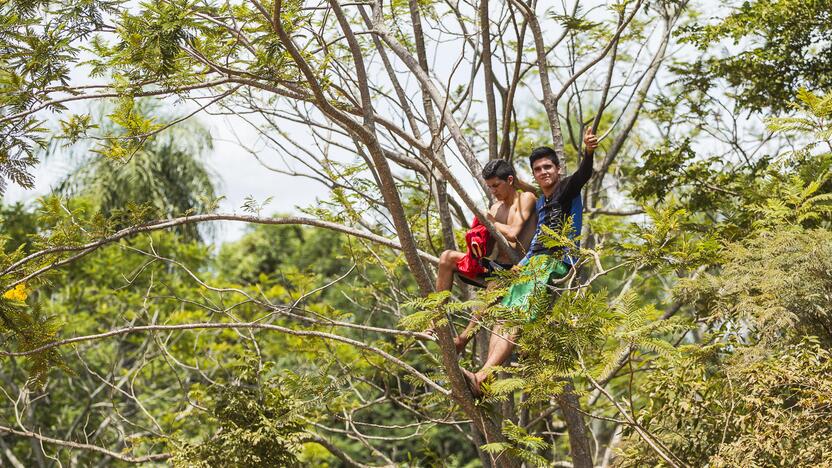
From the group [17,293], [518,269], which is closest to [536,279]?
[518,269]

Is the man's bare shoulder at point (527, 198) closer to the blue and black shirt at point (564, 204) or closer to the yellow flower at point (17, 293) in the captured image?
the blue and black shirt at point (564, 204)

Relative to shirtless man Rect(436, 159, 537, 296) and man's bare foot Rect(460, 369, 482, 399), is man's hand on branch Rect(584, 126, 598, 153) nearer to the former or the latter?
shirtless man Rect(436, 159, 537, 296)

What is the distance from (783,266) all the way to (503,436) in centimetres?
174

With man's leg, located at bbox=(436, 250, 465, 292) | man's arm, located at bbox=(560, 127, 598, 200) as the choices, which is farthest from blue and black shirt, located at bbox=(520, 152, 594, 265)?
man's leg, located at bbox=(436, 250, 465, 292)

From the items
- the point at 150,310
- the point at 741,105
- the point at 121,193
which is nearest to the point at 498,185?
the point at 741,105

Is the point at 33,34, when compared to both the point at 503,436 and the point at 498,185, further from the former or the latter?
the point at 503,436

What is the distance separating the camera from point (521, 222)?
15.6ft

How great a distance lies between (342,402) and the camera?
686 centimetres

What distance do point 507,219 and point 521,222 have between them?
138 mm

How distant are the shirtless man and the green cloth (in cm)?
40

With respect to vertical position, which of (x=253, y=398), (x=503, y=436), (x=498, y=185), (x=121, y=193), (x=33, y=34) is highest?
(x=121, y=193)

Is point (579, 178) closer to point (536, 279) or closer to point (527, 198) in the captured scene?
point (527, 198)

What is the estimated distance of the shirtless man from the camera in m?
4.70

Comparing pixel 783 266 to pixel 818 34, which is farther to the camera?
pixel 818 34
